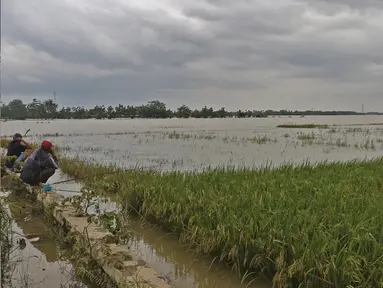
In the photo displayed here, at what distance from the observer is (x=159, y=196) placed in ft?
20.1

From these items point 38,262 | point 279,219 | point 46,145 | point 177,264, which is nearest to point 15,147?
point 46,145

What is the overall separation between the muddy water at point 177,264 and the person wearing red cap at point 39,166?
7.95 ft

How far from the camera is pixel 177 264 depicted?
4.63m

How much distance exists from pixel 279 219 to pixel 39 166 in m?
4.89

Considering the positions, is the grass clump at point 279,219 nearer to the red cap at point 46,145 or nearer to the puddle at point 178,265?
the puddle at point 178,265

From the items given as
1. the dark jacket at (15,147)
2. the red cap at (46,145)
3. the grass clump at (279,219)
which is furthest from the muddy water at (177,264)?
the dark jacket at (15,147)

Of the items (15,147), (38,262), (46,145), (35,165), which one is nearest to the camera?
(38,262)

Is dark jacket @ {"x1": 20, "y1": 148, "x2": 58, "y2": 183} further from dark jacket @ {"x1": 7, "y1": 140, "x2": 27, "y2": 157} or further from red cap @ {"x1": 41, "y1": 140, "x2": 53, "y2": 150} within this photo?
dark jacket @ {"x1": 7, "y1": 140, "x2": 27, "y2": 157}

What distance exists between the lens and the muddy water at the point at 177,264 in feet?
13.4

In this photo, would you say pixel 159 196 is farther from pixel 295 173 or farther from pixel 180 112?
pixel 180 112

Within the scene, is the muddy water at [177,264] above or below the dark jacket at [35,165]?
below

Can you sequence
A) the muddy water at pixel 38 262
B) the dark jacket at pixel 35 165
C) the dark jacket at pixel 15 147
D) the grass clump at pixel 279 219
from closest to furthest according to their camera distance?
the grass clump at pixel 279 219
the muddy water at pixel 38 262
the dark jacket at pixel 35 165
the dark jacket at pixel 15 147

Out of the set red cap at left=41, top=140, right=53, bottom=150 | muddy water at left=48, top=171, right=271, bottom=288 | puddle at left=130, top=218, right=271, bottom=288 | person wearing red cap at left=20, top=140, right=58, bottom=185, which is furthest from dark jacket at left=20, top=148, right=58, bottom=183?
puddle at left=130, top=218, right=271, bottom=288

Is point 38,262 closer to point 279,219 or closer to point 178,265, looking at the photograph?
point 178,265
